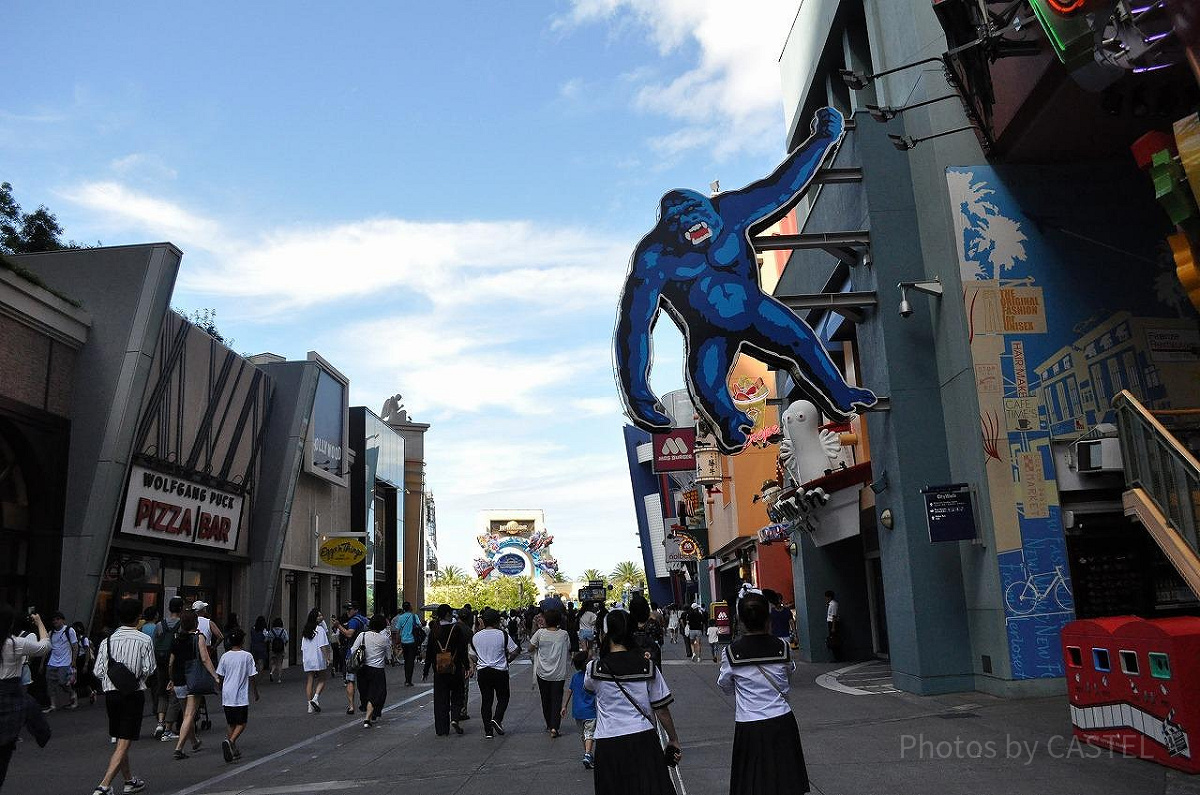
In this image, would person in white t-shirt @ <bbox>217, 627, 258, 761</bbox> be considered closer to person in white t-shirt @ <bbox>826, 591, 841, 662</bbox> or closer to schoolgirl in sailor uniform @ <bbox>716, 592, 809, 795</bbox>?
schoolgirl in sailor uniform @ <bbox>716, 592, 809, 795</bbox>

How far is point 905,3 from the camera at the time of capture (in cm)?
1619

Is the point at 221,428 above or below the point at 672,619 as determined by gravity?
above

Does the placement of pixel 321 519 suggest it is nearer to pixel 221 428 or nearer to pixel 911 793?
pixel 221 428

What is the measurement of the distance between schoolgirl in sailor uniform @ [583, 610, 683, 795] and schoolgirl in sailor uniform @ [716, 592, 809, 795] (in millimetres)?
433

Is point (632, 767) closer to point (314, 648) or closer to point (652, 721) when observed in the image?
point (652, 721)

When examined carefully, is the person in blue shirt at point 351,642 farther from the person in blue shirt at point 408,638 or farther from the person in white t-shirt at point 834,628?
the person in white t-shirt at point 834,628

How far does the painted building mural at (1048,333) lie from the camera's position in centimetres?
1331

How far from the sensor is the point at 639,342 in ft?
48.6

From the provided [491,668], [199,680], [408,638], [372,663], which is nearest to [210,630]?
[199,680]

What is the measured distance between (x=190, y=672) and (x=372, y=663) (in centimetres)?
295

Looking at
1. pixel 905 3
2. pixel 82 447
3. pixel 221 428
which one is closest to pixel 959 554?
pixel 905 3

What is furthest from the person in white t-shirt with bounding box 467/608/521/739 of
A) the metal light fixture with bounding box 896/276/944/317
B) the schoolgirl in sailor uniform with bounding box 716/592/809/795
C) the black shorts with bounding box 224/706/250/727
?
the metal light fixture with bounding box 896/276/944/317

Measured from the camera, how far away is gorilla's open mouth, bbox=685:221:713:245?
15.3 m

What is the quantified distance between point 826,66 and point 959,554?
10.7 metres
